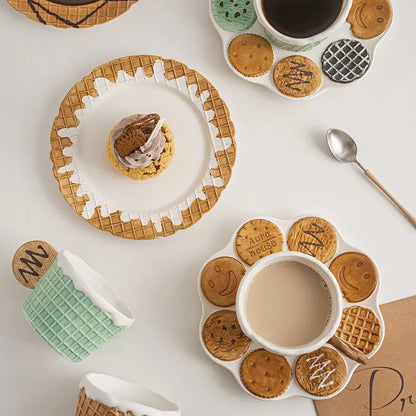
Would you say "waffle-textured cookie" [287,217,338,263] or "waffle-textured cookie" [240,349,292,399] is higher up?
"waffle-textured cookie" [287,217,338,263]

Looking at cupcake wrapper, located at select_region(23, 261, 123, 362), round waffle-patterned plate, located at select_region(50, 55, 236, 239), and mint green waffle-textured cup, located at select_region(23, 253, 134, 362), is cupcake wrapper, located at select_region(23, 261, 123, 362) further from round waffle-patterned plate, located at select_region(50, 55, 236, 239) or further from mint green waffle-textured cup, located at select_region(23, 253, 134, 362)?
round waffle-patterned plate, located at select_region(50, 55, 236, 239)

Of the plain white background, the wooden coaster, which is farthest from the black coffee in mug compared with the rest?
the wooden coaster

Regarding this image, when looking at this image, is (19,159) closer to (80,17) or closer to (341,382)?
(80,17)

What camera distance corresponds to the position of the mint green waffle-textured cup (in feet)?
3.39

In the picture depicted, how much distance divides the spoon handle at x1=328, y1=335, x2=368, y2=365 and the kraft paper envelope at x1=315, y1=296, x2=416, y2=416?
5.4 inches

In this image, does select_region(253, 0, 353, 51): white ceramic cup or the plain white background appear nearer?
select_region(253, 0, 353, 51): white ceramic cup

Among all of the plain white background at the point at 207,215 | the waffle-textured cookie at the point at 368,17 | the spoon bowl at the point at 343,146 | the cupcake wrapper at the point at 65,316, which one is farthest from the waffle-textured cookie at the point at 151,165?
the waffle-textured cookie at the point at 368,17

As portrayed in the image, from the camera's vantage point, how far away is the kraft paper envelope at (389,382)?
118 cm

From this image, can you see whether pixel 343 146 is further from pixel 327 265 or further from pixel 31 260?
pixel 31 260

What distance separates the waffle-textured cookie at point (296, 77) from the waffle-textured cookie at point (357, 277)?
388 mm

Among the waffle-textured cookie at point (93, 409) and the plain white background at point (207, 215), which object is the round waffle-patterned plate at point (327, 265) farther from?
the waffle-textured cookie at point (93, 409)

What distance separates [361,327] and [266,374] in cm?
23

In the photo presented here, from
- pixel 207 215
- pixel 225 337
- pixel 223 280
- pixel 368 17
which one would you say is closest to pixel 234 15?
pixel 368 17

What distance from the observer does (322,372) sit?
1.14 metres
